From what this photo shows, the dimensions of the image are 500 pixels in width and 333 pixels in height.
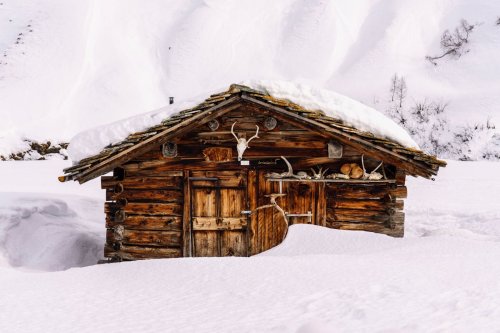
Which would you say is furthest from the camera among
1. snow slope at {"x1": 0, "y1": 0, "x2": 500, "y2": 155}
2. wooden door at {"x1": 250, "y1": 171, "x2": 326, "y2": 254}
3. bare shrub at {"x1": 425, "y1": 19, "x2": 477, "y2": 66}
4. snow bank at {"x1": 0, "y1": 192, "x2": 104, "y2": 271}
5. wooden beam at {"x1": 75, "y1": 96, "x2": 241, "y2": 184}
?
bare shrub at {"x1": 425, "y1": 19, "x2": 477, "y2": 66}

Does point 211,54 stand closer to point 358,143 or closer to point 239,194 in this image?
point 239,194

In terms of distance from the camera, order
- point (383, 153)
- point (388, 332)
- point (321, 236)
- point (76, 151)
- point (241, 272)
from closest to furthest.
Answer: point (388, 332) < point (241, 272) < point (321, 236) < point (383, 153) < point (76, 151)

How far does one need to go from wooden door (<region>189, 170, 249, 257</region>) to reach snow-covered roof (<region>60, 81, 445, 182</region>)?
1.17 meters

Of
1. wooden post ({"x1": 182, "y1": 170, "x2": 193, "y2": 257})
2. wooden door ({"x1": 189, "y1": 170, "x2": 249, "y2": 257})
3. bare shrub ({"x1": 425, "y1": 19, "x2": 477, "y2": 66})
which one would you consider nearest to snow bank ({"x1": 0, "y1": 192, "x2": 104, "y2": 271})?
wooden post ({"x1": 182, "y1": 170, "x2": 193, "y2": 257})

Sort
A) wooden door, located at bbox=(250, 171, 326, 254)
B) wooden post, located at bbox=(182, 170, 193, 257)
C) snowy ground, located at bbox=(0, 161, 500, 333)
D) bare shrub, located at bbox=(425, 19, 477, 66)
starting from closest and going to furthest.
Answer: snowy ground, located at bbox=(0, 161, 500, 333) → wooden door, located at bbox=(250, 171, 326, 254) → wooden post, located at bbox=(182, 170, 193, 257) → bare shrub, located at bbox=(425, 19, 477, 66)

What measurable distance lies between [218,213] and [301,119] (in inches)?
94.1

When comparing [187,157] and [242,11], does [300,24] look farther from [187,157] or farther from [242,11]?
[187,157]

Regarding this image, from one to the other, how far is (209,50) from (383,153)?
34212 millimetres

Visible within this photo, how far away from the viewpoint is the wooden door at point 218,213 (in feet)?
28.7

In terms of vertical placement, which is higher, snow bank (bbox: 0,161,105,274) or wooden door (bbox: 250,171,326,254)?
wooden door (bbox: 250,171,326,254)

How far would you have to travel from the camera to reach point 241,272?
16.6 feet

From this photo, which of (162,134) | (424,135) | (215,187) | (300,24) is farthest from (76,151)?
(300,24)

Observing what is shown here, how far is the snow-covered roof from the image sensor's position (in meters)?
8.01

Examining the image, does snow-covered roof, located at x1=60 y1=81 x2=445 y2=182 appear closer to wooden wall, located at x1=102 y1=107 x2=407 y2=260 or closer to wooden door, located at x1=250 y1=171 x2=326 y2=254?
A: wooden wall, located at x1=102 y1=107 x2=407 y2=260
